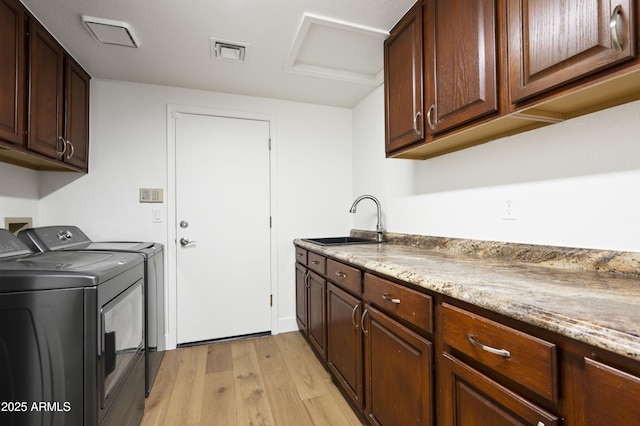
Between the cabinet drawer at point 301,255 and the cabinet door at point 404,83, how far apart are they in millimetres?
1119

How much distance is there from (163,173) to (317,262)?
4.92 ft

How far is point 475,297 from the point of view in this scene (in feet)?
2.62

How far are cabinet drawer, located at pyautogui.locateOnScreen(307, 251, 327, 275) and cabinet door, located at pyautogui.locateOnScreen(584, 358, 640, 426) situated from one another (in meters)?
1.48


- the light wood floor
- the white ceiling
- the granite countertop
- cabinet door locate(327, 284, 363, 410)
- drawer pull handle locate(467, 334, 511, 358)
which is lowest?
the light wood floor

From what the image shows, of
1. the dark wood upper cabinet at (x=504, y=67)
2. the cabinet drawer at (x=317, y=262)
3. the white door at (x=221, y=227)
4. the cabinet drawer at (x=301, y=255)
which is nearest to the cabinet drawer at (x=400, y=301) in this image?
the cabinet drawer at (x=317, y=262)

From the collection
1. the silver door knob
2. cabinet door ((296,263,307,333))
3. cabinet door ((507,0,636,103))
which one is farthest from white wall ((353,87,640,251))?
the silver door knob

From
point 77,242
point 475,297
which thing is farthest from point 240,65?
point 475,297

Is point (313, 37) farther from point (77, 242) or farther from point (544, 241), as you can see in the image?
point (77, 242)

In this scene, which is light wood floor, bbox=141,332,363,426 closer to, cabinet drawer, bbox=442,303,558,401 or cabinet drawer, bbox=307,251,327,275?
cabinet drawer, bbox=307,251,327,275

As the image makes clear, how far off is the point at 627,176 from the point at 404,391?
3.59 ft

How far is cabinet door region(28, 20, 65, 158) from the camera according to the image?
5.32 ft

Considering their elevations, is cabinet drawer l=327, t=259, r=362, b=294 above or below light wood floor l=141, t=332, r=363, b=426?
above

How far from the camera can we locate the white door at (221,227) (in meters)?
2.54

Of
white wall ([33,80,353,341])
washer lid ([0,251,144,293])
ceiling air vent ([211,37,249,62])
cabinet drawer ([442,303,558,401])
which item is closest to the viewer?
cabinet drawer ([442,303,558,401])
